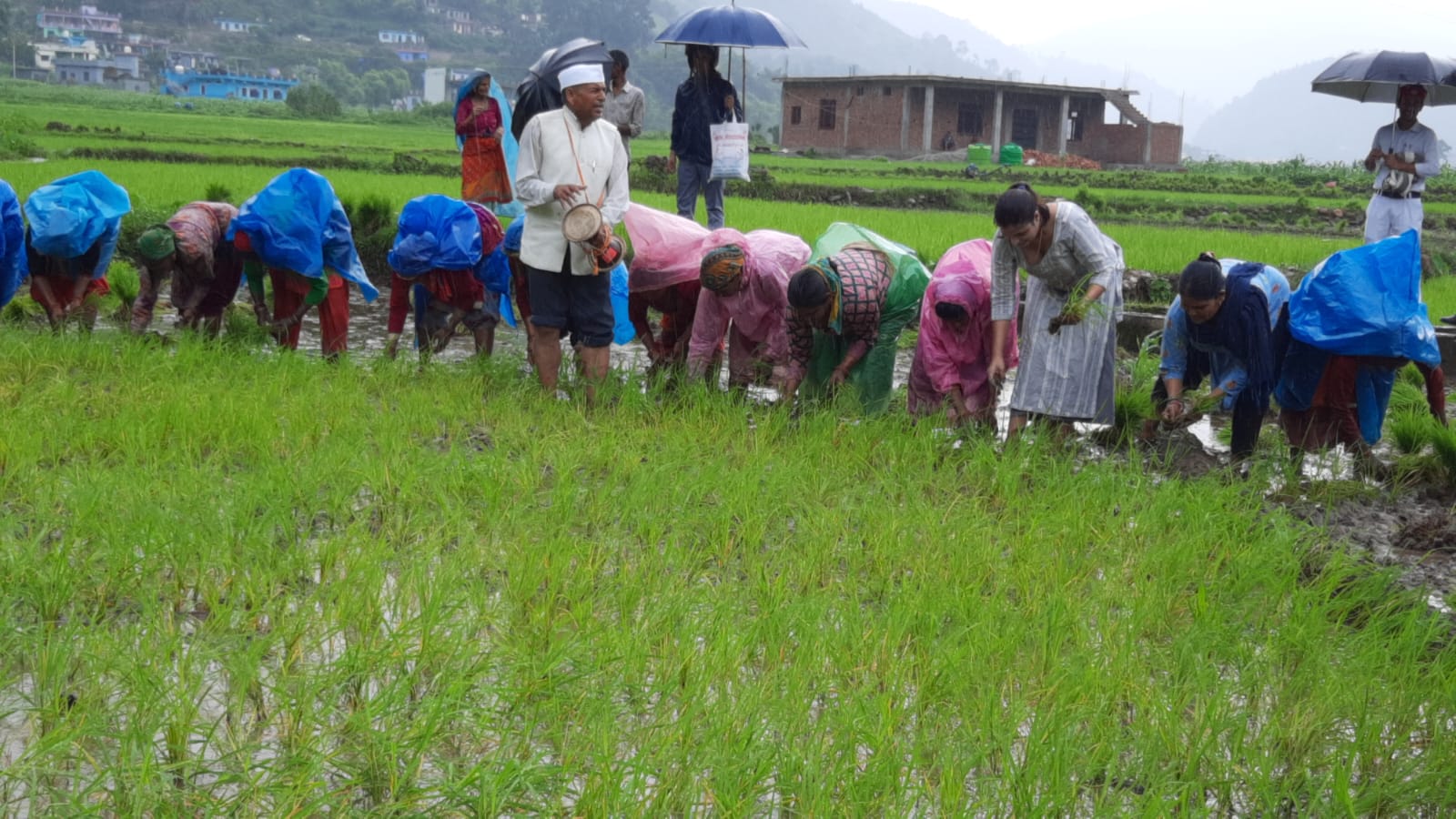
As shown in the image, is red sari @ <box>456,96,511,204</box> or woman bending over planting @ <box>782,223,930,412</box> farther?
red sari @ <box>456,96,511,204</box>

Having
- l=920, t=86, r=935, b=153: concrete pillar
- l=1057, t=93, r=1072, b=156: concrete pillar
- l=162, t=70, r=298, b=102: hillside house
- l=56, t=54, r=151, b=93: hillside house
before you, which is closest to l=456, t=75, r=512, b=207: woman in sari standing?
l=920, t=86, r=935, b=153: concrete pillar

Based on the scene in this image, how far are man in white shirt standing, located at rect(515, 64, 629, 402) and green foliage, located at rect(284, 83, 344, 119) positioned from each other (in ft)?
127

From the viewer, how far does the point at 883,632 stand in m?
2.89

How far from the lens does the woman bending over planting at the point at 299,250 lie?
5531 mm

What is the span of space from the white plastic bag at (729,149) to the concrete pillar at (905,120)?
24.8 meters

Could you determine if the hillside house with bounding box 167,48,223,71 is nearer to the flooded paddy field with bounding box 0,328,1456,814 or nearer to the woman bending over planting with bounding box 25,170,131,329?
the woman bending over planting with bounding box 25,170,131,329

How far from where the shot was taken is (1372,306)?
4441 mm

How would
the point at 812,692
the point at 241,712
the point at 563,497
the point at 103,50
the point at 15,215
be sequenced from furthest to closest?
the point at 103,50 < the point at 15,215 < the point at 563,497 < the point at 812,692 < the point at 241,712

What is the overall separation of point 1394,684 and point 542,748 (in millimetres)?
1810

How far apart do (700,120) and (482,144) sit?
4.18 feet

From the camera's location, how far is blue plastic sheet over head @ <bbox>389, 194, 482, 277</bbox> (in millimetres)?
5578

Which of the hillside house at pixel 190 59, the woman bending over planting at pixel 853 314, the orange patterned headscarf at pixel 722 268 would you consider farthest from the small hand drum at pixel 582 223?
the hillside house at pixel 190 59

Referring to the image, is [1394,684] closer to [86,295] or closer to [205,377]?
[205,377]

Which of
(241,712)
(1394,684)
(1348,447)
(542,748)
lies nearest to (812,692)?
(542,748)
